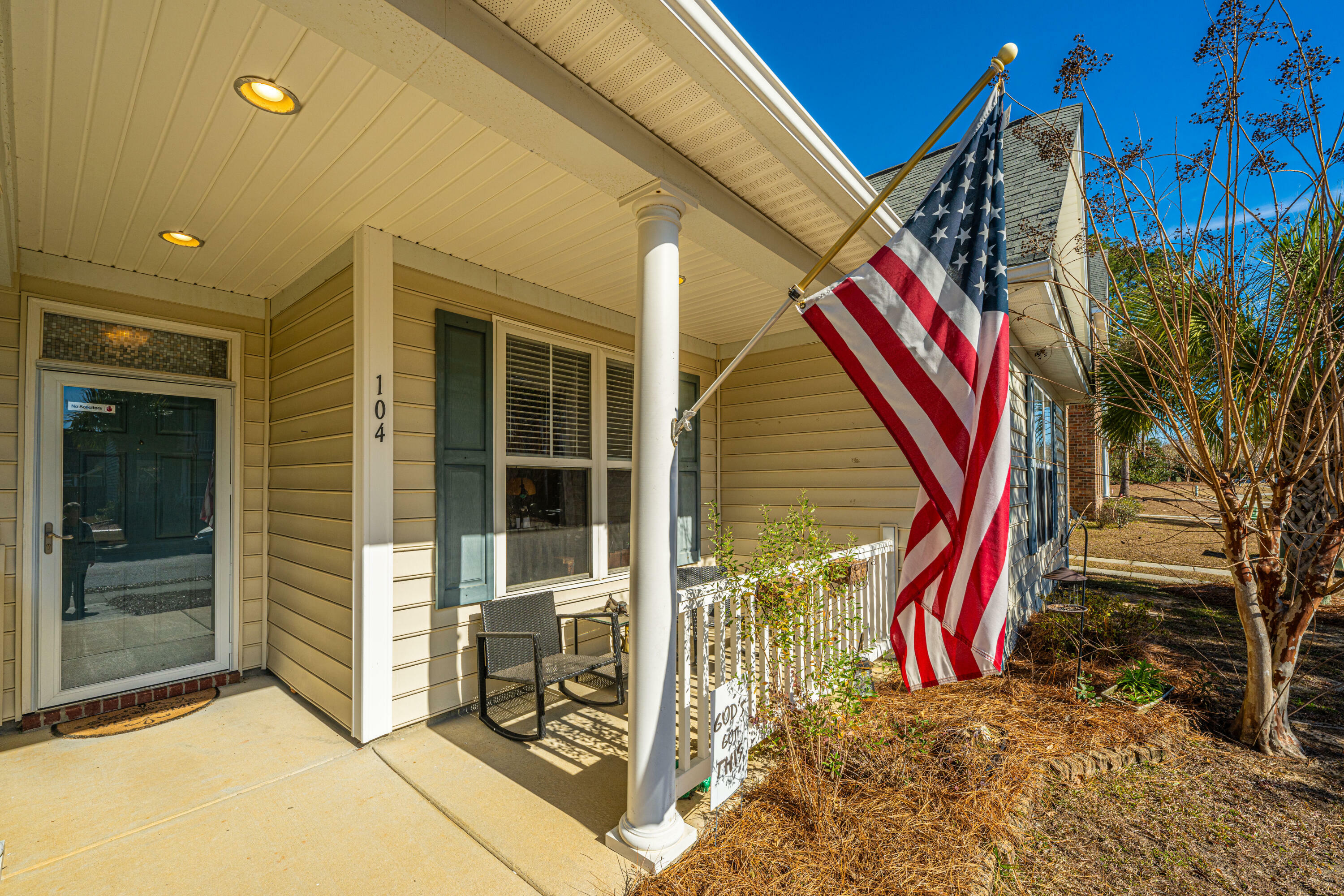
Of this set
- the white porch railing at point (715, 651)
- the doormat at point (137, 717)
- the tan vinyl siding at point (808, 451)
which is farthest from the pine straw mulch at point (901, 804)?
the doormat at point (137, 717)

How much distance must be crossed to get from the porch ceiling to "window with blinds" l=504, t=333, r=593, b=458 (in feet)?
1.63

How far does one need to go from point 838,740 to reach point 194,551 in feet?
12.6

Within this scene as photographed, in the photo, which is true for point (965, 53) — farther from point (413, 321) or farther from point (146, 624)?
point (146, 624)

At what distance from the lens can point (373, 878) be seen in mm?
2008

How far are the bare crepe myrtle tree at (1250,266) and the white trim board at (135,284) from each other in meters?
4.73

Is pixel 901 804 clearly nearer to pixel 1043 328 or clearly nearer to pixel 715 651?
pixel 715 651

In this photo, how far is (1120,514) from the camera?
10742 mm

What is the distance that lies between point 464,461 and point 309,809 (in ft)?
5.56

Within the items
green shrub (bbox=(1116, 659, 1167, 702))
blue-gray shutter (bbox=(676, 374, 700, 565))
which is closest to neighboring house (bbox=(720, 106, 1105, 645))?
blue-gray shutter (bbox=(676, 374, 700, 565))

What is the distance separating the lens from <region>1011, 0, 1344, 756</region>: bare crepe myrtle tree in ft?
8.65

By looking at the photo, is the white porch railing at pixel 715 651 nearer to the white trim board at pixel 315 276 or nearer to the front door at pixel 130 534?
the white trim board at pixel 315 276

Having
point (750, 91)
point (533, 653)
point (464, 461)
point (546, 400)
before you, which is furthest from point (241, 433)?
point (750, 91)

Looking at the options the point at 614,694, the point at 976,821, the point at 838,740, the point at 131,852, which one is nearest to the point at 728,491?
the point at 614,694

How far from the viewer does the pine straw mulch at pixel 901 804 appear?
191 cm
